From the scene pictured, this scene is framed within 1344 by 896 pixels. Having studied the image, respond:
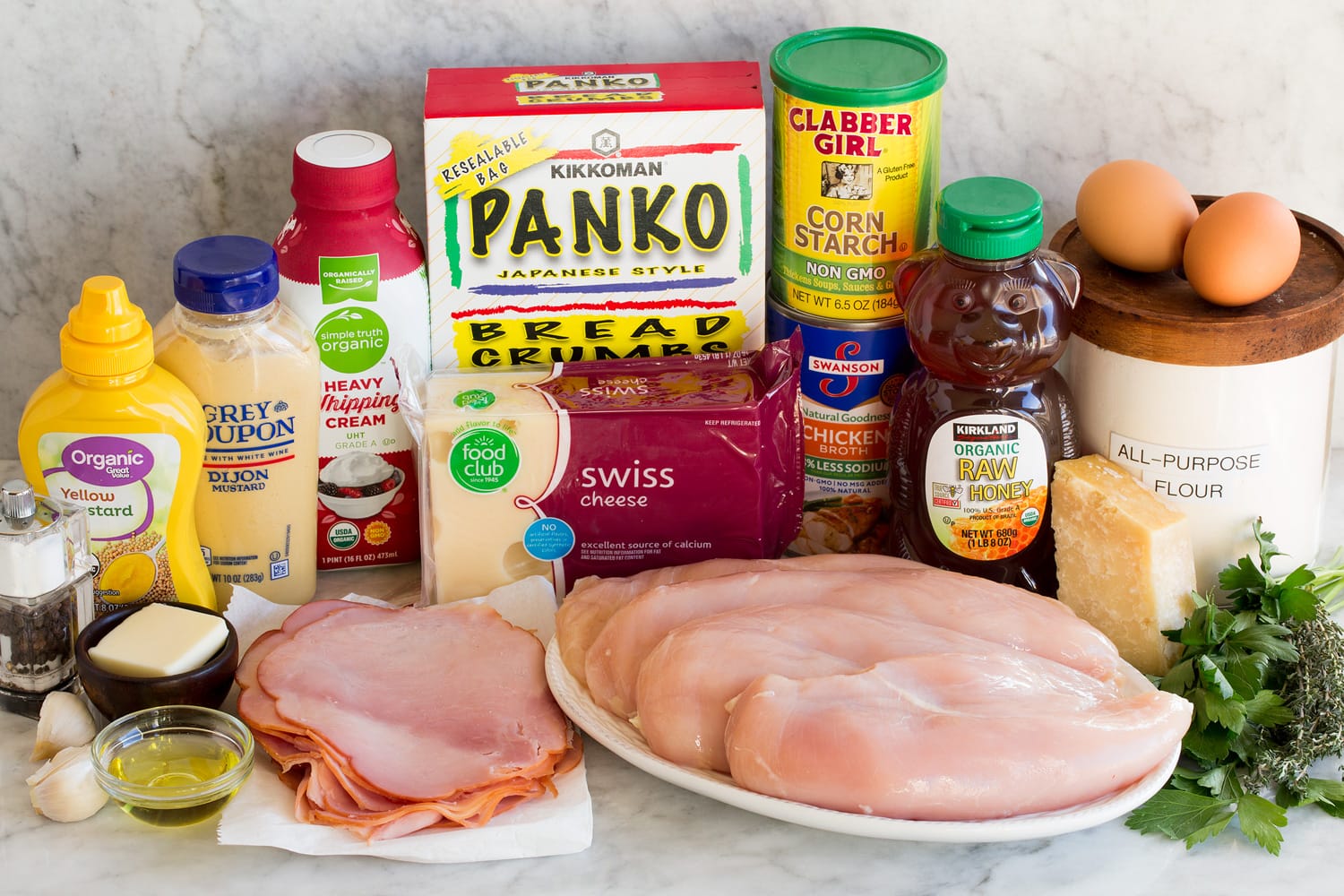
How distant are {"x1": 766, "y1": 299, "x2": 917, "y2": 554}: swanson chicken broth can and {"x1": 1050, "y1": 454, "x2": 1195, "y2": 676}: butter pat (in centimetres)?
19

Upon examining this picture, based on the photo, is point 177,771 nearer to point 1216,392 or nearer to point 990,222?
point 990,222

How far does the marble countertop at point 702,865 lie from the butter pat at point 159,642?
0.12 m

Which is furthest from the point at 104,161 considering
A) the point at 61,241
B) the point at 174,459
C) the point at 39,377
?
the point at 174,459

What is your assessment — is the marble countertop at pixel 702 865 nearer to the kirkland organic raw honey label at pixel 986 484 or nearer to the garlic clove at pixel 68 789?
the garlic clove at pixel 68 789

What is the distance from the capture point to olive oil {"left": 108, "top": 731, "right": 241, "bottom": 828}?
3.61 ft

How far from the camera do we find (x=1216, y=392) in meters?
1.24

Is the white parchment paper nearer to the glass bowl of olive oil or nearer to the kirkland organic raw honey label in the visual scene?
the glass bowl of olive oil

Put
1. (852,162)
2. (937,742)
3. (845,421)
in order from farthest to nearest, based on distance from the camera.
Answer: (845,421), (852,162), (937,742)

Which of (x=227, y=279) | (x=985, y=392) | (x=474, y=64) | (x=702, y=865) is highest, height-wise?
(x=474, y=64)

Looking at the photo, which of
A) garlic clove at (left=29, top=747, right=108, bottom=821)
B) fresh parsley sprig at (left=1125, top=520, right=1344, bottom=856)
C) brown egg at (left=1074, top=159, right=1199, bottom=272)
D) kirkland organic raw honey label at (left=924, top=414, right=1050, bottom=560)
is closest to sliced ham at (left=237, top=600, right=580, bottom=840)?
garlic clove at (left=29, top=747, right=108, bottom=821)

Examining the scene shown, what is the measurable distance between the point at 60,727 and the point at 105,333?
32 cm

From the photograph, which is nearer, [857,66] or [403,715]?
[403,715]

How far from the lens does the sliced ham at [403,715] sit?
43.6 inches

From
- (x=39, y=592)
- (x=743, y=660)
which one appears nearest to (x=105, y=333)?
(x=39, y=592)
